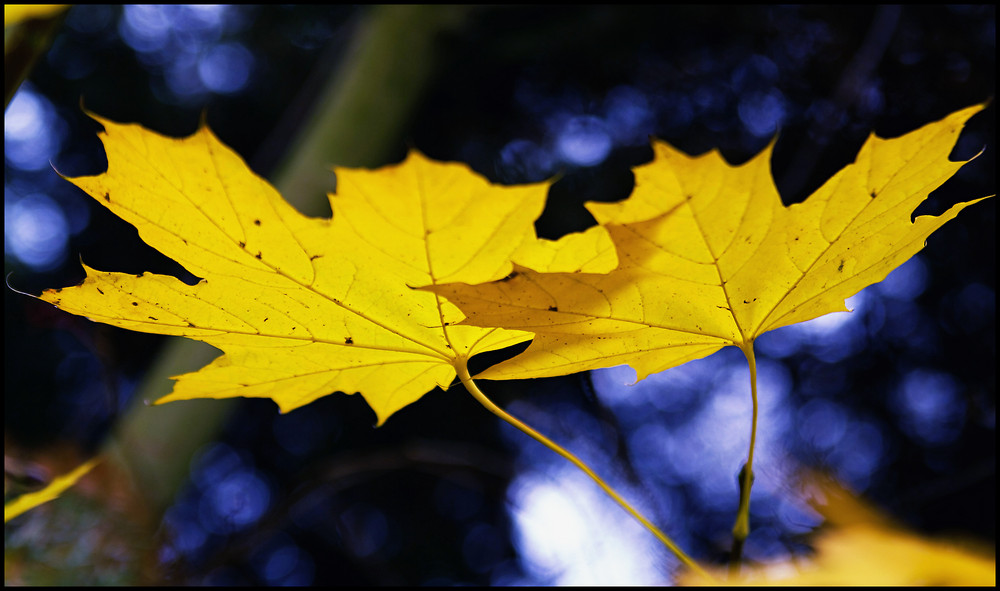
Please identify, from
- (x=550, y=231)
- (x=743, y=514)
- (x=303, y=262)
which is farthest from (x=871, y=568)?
(x=550, y=231)

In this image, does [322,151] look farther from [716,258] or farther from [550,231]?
[716,258]

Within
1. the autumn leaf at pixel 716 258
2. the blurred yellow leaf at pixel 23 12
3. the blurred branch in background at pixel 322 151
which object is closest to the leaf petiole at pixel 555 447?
the autumn leaf at pixel 716 258

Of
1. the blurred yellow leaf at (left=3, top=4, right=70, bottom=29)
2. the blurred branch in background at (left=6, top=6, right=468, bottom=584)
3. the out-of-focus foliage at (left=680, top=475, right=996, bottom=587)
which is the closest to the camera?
the out-of-focus foliage at (left=680, top=475, right=996, bottom=587)

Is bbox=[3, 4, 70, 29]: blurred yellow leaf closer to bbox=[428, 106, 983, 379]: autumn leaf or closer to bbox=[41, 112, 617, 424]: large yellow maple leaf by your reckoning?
bbox=[41, 112, 617, 424]: large yellow maple leaf

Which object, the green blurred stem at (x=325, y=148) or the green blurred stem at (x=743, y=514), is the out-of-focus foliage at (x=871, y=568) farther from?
the green blurred stem at (x=325, y=148)

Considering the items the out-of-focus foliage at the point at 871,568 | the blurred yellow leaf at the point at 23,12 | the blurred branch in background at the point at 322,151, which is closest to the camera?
the out-of-focus foliage at the point at 871,568

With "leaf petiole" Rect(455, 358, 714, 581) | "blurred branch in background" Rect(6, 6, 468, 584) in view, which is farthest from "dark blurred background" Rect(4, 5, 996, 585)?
"leaf petiole" Rect(455, 358, 714, 581)
